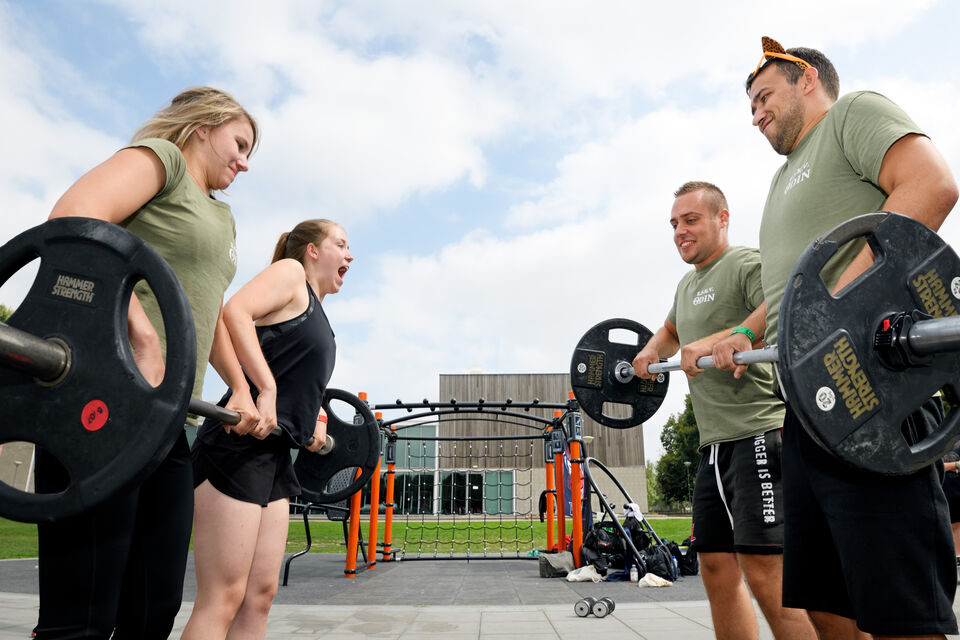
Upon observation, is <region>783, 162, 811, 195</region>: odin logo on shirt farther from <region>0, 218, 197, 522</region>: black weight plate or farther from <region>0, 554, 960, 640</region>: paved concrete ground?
<region>0, 554, 960, 640</region>: paved concrete ground

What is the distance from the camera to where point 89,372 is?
1053 millimetres

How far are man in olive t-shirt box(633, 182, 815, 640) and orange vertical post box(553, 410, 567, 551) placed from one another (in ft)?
17.2

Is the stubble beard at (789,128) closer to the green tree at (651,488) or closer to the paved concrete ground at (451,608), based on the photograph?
the paved concrete ground at (451,608)

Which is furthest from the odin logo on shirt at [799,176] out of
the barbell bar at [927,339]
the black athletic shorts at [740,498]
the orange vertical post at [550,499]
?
the orange vertical post at [550,499]

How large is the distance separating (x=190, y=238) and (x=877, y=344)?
1443 mm

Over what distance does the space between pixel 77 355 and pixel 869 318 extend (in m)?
1.45

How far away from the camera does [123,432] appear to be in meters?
1.03

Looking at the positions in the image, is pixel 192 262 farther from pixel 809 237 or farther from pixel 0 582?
pixel 0 582

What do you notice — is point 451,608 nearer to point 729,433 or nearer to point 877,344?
point 729,433

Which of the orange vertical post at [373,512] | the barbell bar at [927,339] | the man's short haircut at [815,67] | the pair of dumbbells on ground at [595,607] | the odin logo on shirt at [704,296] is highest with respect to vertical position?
the man's short haircut at [815,67]

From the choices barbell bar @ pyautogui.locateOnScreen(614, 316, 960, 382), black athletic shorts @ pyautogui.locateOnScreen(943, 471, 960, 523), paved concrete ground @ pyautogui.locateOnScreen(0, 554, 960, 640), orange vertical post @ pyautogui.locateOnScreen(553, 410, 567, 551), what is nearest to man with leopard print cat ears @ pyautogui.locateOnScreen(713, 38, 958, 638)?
barbell bar @ pyautogui.locateOnScreen(614, 316, 960, 382)

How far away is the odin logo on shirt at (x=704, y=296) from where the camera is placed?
2.36m

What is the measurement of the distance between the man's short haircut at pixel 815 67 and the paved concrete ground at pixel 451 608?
8.65 ft

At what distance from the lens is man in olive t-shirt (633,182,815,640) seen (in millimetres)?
1937
